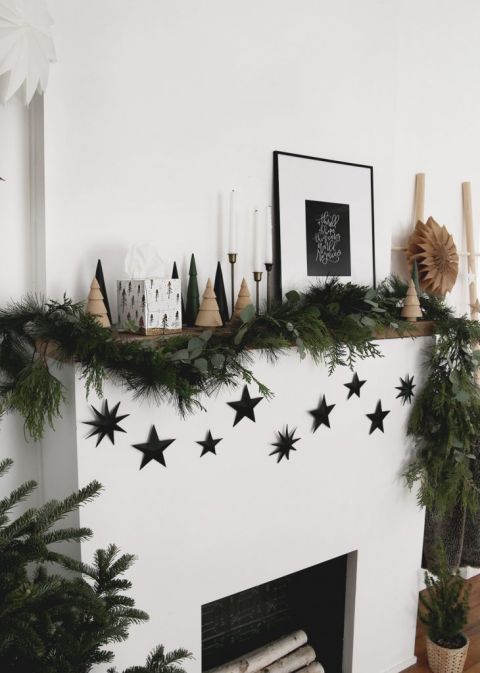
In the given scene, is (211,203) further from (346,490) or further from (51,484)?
(346,490)

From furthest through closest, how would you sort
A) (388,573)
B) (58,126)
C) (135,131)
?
(388,573) → (135,131) → (58,126)

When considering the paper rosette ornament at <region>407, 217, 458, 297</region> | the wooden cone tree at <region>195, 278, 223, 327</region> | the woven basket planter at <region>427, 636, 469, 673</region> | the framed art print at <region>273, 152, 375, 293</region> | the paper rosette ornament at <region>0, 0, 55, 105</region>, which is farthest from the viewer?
the paper rosette ornament at <region>407, 217, 458, 297</region>

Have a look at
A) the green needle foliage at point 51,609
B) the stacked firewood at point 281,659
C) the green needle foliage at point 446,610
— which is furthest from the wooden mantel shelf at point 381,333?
the stacked firewood at point 281,659

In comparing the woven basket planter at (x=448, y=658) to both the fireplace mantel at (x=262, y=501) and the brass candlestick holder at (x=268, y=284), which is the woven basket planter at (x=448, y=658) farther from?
the brass candlestick holder at (x=268, y=284)

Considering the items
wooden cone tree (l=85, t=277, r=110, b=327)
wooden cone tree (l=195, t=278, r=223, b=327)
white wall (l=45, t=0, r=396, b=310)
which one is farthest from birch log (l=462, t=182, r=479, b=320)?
wooden cone tree (l=85, t=277, r=110, b=327)

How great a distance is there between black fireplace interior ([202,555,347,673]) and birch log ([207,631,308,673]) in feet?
0.19

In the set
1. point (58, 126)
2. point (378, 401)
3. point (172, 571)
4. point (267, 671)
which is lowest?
point (267, 671)

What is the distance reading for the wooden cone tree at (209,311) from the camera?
153 cm

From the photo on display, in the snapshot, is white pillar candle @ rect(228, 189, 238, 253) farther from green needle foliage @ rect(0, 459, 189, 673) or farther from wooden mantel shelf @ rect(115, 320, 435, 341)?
green needle foliage @ rect(0, 459, 189, 673)

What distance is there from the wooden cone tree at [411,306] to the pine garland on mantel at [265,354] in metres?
0.04

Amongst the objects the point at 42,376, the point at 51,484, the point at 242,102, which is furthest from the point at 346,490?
the point at 242,102

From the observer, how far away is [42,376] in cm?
128

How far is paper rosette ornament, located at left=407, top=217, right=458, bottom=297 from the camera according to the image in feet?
7.16

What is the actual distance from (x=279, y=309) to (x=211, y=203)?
0.38 metres
